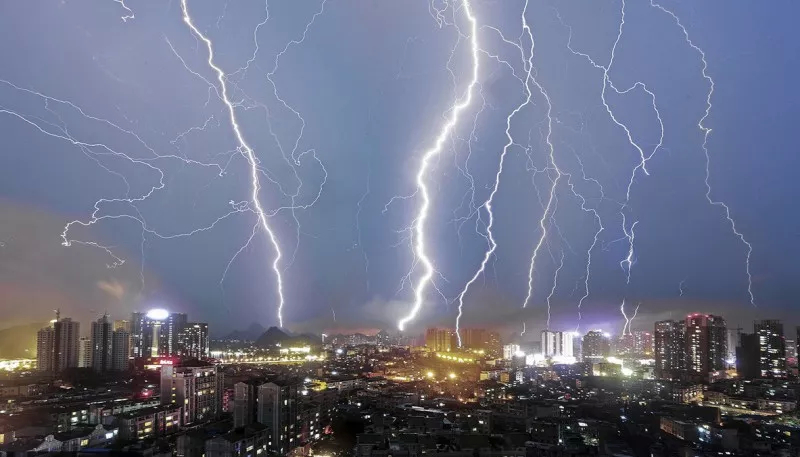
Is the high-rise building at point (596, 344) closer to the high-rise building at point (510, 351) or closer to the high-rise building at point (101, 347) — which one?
the high-rise building at point (510, 351)

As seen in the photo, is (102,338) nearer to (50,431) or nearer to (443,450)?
(50,431)

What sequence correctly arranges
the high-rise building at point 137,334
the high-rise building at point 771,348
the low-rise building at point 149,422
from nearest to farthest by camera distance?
the low-rise building at point 149,422 → the high-rise building at point 771,348 → the high-rise building at point 137,334

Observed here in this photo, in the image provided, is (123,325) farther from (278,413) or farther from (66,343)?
(278,413)

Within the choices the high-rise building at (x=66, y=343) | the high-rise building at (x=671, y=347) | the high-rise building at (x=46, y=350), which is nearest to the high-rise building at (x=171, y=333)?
the high-rise building at (x=66, y=343)

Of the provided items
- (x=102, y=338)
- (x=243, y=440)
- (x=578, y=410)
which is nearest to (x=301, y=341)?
(x=102, y=338)

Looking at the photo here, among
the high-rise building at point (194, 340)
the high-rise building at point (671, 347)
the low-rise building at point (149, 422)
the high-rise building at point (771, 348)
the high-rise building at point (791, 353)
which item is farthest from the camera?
the high-rise building at point (194, 340)

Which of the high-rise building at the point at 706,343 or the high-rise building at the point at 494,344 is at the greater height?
the high-rise building at the point at 706,343

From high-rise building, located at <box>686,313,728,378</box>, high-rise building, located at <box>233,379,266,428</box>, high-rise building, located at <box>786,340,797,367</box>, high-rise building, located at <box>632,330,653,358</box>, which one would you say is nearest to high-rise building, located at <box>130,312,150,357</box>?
high-rise building, located at <box>233,379,266,428</box>
